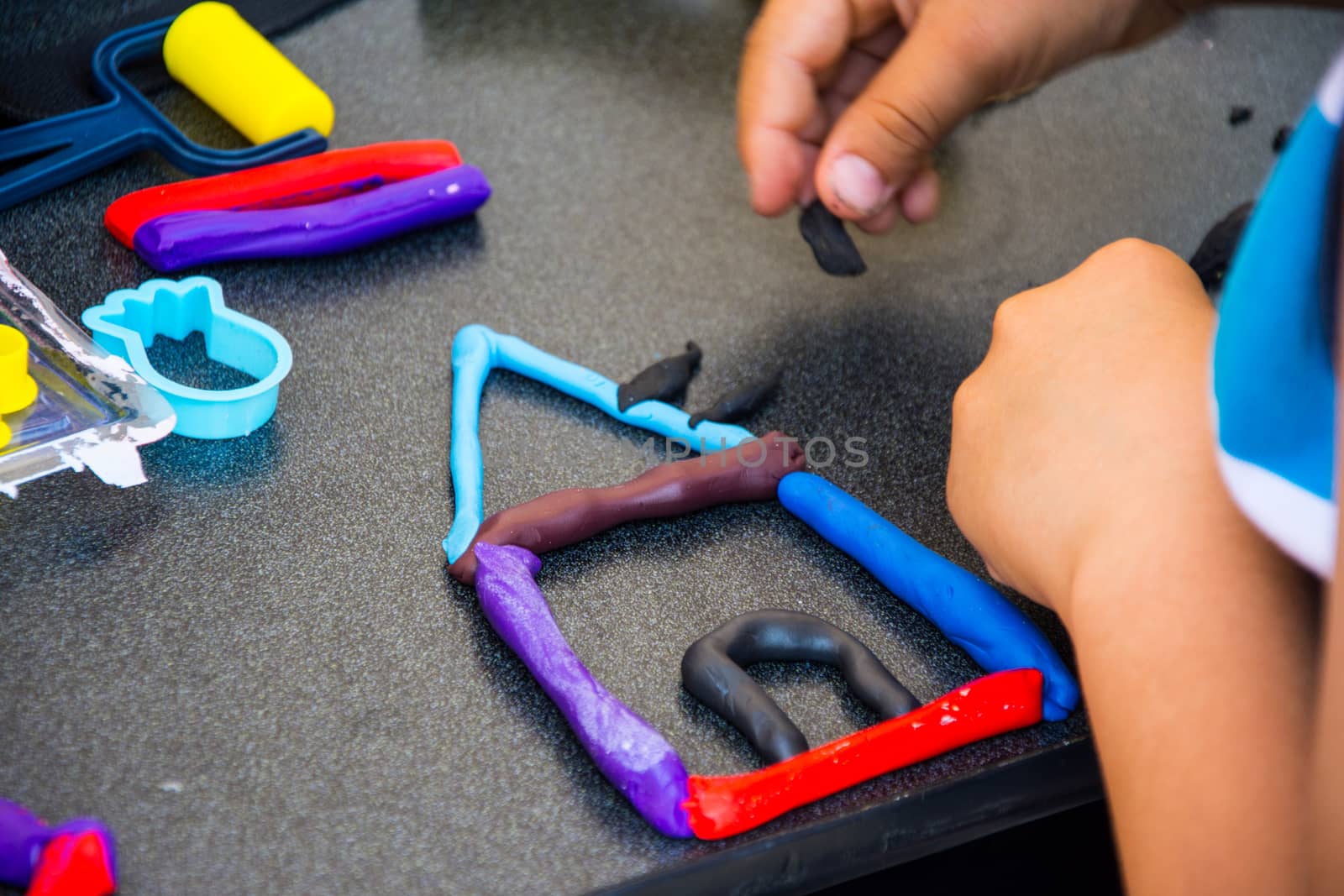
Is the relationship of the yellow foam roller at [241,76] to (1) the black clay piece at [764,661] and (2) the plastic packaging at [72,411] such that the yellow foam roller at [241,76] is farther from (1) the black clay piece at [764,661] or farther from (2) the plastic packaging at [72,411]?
(1) the black clay piece at [764,661]

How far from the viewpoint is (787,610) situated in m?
0.47

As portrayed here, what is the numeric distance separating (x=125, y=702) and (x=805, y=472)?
27 cm

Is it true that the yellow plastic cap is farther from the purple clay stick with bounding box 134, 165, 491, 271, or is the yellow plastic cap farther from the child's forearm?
the child's forearm

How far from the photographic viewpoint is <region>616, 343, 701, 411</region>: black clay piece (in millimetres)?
552

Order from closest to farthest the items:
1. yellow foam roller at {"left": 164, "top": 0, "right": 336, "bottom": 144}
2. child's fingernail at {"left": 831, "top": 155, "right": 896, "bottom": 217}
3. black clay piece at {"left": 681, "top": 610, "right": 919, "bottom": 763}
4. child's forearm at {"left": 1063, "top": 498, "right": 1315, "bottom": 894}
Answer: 1. child's forearm at {"left": 1063, "top": 498, "right": 1315, "bottom": 894}
2. black clay piece at {"left": 681, "top": 610, "right": 919, "bottom": 763}
3. child's fingernail at {"left": 831, "top": 155, "right": 896, "bottom": 217}
4. yellow foam roller at {"left": 164, "top": 0, "right": 336, "bottom": 144}

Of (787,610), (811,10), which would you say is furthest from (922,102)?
(787,610)

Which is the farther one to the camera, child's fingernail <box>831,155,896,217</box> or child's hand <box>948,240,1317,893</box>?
child's fingernail <box>831,155,896,217</box>

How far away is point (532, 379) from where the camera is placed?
568 mm

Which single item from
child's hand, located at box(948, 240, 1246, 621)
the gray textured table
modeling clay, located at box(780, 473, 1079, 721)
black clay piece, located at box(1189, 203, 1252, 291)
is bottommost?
the gray textured table

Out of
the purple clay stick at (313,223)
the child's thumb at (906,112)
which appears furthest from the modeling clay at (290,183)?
the child's thumb at (906,112)

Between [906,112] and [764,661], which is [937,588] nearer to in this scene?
[764,661]

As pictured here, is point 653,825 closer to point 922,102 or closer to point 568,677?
point 568,677

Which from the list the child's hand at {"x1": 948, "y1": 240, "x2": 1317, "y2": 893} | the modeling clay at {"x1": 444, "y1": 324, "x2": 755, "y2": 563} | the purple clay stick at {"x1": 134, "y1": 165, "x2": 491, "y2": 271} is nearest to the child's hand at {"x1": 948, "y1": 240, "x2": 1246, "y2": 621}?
the child's hand at {"x1": 948, "y1": 240, "x2": 1317, "y2": 893}

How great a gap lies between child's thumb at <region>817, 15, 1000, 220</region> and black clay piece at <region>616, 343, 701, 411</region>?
0.32 feet
